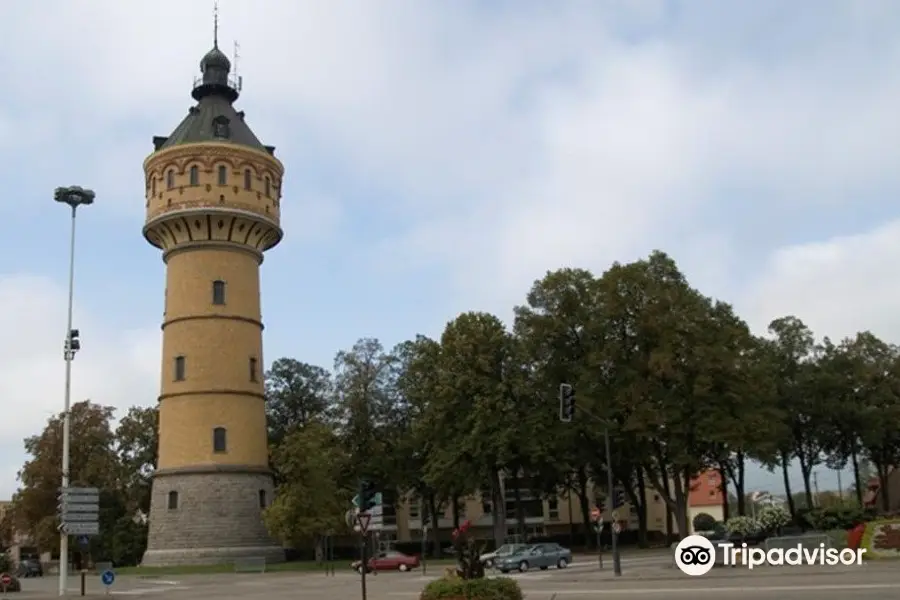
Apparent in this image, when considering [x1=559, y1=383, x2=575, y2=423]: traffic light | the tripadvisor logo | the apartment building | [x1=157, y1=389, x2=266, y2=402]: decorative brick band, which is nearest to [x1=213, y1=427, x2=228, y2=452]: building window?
[x1=157, y1=389, x2=266, y2=402]: decorative brick band

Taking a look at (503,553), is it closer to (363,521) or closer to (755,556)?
(755,556)

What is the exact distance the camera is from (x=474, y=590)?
20.0 metres

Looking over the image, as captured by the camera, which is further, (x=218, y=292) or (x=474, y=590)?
(x=218, y=292)

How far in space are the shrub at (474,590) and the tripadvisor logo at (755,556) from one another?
14371 mm

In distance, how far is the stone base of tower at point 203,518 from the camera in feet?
174

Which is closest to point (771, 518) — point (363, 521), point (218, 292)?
point (363, 521)

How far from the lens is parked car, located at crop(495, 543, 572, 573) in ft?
149

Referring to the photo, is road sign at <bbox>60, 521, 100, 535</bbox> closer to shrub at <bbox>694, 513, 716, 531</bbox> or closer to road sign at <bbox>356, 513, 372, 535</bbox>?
road sign at <bbox>356, 513, 372, 535</bbox>

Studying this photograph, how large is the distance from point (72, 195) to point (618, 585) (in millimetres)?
23920

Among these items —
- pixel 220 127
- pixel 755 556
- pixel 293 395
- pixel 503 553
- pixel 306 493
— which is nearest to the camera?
pixel 755 556

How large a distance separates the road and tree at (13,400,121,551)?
22.2 metres

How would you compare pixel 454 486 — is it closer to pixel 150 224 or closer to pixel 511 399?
pixel 511 399

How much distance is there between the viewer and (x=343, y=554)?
2931 inches

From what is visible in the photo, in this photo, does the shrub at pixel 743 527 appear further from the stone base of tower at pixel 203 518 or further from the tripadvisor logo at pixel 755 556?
the stone base of tower at pixel 203 518
